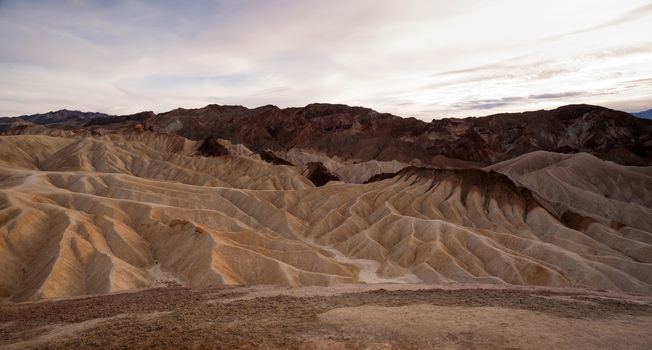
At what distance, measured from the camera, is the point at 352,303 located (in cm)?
2189

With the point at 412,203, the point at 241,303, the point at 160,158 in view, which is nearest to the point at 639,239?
the point at 412,203

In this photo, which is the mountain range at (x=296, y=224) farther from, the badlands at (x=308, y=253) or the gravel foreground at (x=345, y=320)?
the gravel foreground at (x=345, y=320)

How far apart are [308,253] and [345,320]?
124 ft

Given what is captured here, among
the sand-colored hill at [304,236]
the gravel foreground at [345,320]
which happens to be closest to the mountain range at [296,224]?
the sand-colored hill at [304,236]

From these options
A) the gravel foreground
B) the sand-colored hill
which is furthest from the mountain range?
the gravel foreground

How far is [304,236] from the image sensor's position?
255 ft

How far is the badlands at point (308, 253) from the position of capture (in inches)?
733

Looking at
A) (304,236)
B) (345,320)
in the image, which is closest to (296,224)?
(304,236)

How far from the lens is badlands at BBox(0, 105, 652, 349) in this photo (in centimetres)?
1862

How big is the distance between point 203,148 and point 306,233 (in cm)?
8865

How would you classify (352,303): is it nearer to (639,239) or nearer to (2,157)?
(639,239)

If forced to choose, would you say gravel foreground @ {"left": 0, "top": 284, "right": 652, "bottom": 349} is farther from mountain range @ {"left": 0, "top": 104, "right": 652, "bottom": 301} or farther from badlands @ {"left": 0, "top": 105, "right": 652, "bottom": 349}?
mountain range @ {"left": 0, "top": 104, "right": 652, "bottom": 301}

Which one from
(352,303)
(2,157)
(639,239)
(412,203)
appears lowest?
(639,239)

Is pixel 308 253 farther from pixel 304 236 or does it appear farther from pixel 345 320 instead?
pixel 345 320
